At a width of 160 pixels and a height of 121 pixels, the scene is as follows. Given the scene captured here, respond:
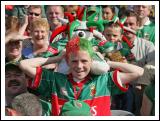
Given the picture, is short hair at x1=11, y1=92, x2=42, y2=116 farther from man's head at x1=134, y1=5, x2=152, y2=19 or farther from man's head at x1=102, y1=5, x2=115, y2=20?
man's head at x1=134, y1=5, x2=152, y2=19

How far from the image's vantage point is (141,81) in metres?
3.76

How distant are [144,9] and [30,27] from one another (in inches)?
55.5

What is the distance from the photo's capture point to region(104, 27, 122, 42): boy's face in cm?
423

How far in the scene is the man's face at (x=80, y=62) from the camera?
316cm

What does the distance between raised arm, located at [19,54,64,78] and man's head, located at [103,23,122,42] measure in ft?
3.11

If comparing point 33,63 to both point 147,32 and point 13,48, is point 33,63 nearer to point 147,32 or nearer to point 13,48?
point 13,48

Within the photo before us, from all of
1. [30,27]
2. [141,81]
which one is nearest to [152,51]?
[141,81]

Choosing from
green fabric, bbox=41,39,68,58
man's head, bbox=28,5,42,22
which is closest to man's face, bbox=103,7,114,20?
man's head, bbox=28,5,42,22

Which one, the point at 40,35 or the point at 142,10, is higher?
the point at 142,10

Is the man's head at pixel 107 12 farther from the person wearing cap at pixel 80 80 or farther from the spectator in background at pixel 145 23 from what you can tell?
the person wearing cap at pixel 80 80

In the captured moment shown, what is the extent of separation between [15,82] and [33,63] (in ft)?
1.04

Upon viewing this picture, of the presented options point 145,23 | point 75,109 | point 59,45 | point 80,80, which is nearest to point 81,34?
point 59,45

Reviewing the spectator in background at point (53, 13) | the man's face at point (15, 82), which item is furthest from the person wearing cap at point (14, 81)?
the spectator in background at point (53, 13)

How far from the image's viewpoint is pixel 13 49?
13.5 ft
